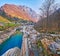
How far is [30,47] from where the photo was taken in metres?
6.21

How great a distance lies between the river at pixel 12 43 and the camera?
5.93m

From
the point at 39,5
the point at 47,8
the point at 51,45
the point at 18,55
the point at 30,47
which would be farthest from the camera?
the point at 47,8

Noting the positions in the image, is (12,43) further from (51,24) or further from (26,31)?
(51,24)

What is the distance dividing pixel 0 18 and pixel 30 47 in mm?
1353

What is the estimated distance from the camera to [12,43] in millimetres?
6238

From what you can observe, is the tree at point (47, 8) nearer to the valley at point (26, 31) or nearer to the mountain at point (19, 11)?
the valley at point (26, 31)

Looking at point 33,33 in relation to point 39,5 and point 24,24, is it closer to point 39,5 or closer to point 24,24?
point 24,24

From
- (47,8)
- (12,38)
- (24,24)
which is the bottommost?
(12,38)

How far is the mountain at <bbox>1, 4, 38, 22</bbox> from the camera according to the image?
248 inches

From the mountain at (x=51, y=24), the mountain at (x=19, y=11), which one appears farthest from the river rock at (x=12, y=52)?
the mountain at (x=51, y=24)

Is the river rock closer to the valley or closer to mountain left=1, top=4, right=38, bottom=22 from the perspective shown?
the valley

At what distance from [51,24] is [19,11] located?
1.36 metres

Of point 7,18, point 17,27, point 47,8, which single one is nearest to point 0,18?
point 7,18

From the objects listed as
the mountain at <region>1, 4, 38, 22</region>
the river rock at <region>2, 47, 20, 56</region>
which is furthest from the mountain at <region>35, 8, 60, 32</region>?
the river rock at <region>2, 47, 20, 56</region>
